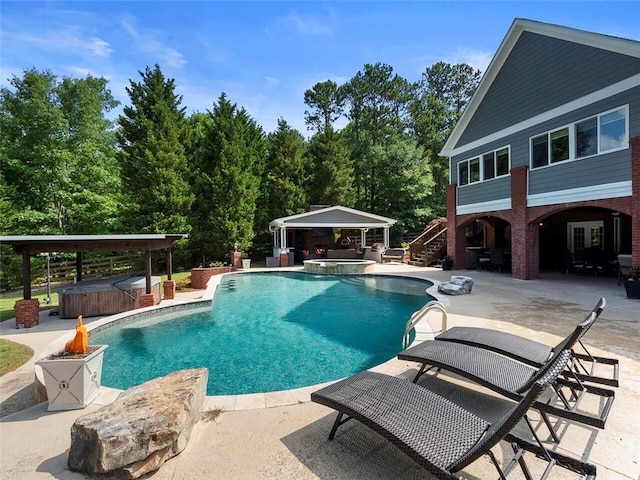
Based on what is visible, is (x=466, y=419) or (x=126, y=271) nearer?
(x=466, y=419)

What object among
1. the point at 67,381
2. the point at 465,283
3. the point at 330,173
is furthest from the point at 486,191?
the point at 67,381

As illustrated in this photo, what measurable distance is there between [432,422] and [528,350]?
227 cm

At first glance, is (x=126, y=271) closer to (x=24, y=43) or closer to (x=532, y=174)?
(x=24, y=43)

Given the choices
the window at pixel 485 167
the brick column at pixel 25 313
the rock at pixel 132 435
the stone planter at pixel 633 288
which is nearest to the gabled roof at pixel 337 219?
the window at pixel 485 167

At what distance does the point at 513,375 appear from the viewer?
3.44 meters

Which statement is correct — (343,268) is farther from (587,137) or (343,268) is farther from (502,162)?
(587,137)

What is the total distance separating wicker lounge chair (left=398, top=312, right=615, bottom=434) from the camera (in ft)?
9.97

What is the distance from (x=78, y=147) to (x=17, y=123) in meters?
3.35

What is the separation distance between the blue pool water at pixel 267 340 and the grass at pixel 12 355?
1193 millimetres

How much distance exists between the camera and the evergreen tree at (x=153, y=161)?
1898 cm

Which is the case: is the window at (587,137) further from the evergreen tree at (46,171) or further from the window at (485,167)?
the evergreen tree at (46,171)

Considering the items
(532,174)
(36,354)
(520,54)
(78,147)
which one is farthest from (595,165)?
(78,147)

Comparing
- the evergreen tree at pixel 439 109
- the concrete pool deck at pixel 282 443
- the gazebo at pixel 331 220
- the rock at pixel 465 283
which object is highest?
the evergreen tree at pixel 439 109

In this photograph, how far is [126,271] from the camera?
1833cm
